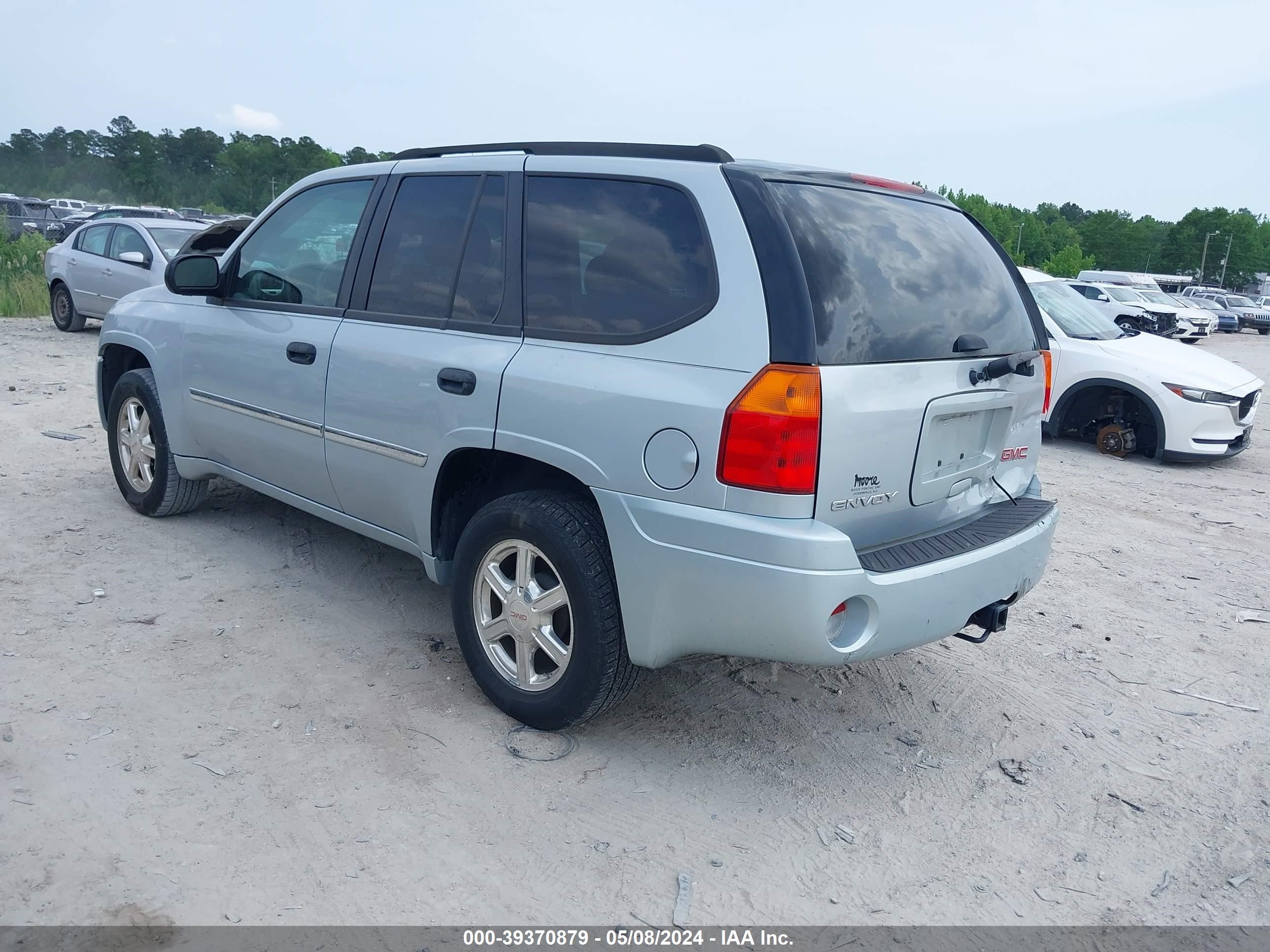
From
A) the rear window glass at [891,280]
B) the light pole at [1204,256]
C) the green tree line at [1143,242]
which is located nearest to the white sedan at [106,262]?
the rear window glass at [891,280]

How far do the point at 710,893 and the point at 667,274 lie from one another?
71.3 inches

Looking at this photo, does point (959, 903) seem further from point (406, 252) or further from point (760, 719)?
point (406, 252)

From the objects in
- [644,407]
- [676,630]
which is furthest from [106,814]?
[644,407]

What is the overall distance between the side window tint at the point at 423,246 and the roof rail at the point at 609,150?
8.2 inches

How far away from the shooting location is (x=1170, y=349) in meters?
9.38

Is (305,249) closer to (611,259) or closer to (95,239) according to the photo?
(611,259)

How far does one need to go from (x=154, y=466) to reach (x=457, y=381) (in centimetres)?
281

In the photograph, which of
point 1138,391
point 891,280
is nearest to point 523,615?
point 891,280

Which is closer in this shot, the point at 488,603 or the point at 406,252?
the point at 488,603

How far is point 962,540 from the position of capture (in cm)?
322

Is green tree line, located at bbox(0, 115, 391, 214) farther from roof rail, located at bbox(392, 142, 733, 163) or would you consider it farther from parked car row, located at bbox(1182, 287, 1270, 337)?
roof rail, located at bbox(392, 142, 733, 163)

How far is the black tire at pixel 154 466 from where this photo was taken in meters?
5.19

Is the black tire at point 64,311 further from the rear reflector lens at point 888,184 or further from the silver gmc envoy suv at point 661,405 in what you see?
the rear reflector lens at point 888,184

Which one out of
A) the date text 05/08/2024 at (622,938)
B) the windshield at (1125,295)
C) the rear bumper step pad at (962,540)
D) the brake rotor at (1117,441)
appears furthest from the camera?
the windshield at (1125,295)
